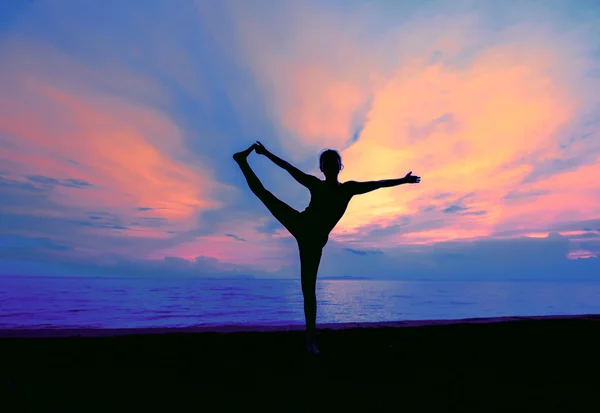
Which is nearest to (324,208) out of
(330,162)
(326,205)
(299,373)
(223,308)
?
(326,205)

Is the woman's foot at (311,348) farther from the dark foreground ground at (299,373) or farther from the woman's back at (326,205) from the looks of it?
the woman's back at (326,205)

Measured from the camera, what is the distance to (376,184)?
154 inches

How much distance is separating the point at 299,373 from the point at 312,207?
1.56 m

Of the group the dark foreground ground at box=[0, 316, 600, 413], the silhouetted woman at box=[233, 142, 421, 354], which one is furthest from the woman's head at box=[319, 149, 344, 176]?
the dark foreground ground at box=[0, 316, 600, 413]

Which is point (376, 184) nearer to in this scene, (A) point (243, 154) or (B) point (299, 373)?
(A) point (243, 154)

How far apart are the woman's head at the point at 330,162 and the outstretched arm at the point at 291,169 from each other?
16 centimetres

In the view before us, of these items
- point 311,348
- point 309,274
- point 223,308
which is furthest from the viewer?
point 223,308

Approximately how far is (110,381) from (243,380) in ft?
2.99

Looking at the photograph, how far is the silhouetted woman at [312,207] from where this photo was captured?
388cm

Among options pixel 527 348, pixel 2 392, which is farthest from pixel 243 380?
pixel 527 348

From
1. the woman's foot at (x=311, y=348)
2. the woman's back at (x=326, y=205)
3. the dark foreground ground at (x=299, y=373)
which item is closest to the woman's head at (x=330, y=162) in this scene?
the woman's back at (x=326, y=205)

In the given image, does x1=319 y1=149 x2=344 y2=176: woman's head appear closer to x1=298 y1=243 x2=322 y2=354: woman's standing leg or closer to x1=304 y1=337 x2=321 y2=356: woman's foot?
x1=298 y1=243 x2=322 y2=354: woman's standing leg

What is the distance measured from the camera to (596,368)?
3213 millimetres

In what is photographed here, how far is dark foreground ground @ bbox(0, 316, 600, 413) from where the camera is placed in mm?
2266
